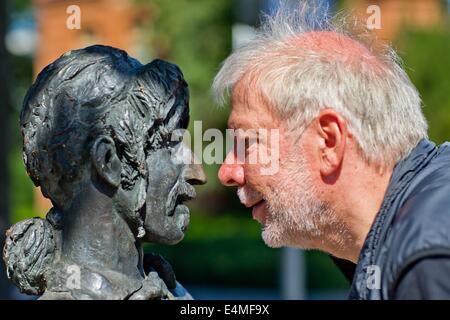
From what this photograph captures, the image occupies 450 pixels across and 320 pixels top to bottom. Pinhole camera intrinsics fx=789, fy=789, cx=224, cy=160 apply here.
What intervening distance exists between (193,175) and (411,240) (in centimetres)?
80

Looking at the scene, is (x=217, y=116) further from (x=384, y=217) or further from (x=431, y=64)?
(x=384, y=217)

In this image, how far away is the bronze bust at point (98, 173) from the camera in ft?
7.53

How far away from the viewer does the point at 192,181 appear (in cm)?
247

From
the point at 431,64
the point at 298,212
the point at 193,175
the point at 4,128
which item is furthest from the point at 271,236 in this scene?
the point at 431,64

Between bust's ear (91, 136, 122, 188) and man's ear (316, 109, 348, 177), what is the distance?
1.99 feet

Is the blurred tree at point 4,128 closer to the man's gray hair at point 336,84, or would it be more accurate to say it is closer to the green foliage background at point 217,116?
the green foliage background at point 217,116

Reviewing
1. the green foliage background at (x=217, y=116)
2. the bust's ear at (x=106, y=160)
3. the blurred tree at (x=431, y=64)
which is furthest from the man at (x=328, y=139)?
the blurred tree at (x=431, y=64)

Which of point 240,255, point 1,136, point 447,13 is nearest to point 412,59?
point 447,13

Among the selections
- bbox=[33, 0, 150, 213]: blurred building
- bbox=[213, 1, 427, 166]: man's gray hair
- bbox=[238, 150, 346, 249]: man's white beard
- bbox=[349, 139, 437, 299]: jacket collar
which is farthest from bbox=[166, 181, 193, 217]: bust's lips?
bbox=[33, 0, 150, 213]: blurred building

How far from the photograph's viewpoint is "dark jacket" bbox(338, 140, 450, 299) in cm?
186

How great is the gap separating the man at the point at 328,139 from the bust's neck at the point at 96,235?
0.40m

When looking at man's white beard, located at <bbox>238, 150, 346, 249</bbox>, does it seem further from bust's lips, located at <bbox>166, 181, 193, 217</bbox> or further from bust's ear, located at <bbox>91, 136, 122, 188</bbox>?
bust's ear, located at <bbox>91, 136, 122, 188</bbox>
